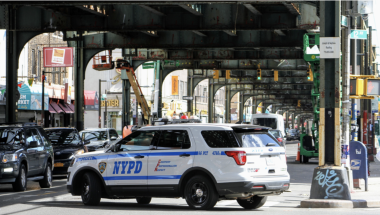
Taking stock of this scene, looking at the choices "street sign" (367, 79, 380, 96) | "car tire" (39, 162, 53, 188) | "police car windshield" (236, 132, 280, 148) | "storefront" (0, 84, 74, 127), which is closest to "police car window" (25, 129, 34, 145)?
"car tire" (39, 162, 53, 188)

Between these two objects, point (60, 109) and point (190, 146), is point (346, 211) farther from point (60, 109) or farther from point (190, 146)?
point (60, 109)

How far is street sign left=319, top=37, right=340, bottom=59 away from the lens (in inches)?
523

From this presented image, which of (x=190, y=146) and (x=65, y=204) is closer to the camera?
(x=190, y=146)

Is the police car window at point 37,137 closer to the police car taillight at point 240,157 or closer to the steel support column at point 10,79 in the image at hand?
the steel support column at point 10,79

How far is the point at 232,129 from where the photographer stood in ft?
39.2

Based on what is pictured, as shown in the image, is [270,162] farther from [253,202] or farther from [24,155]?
[24,155]

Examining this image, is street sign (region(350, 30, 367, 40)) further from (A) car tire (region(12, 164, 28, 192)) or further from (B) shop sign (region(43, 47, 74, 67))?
(B) shop sign (region(43, 47, 74, 67))

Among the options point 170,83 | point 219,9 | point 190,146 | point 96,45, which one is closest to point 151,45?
point 96,45

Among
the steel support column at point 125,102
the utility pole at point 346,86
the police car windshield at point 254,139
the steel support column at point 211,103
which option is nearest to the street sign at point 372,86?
the utility pole at point 346,86

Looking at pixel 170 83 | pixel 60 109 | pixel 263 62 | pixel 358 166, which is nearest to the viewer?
pixel 358 166

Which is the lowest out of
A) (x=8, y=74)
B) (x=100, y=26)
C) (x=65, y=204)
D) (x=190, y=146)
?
(x=65, y=204)

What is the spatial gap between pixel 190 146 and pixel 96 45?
21.6 m

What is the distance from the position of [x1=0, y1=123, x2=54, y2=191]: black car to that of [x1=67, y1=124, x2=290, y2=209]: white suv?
4074mm

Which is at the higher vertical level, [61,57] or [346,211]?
[61,57]
